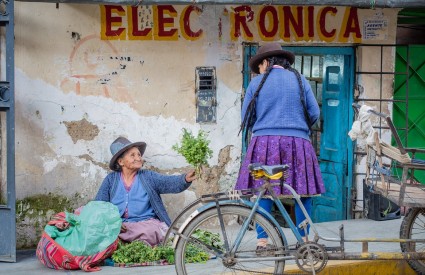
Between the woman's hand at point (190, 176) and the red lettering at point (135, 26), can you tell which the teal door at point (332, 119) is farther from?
the woman's hand at point (190, 176)

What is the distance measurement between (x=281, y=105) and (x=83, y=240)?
1.98m

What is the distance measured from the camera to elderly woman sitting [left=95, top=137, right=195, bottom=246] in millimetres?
7551

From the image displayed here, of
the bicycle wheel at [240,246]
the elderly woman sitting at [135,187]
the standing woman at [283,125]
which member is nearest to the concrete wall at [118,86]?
the elderly woman sitting at [135,187]

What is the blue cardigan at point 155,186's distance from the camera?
299 inches

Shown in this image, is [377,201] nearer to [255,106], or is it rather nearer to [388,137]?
[388,137]

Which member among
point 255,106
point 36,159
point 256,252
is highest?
point 255,106

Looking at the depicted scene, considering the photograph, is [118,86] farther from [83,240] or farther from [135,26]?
[83,240]

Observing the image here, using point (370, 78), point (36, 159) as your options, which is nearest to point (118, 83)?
point (36, 159)

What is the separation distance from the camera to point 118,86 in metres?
8.20

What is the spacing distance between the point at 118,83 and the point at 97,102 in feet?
0.92

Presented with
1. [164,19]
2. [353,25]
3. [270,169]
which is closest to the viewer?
[270,169]

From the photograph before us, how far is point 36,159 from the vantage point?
799 centimetres

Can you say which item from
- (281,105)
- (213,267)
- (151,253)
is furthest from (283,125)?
(151,253)

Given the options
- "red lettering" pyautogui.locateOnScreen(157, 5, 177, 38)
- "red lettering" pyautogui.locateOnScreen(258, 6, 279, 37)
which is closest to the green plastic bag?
"red lettering" pyautogui.locateOnScreen(157, 5, 177, 38)
